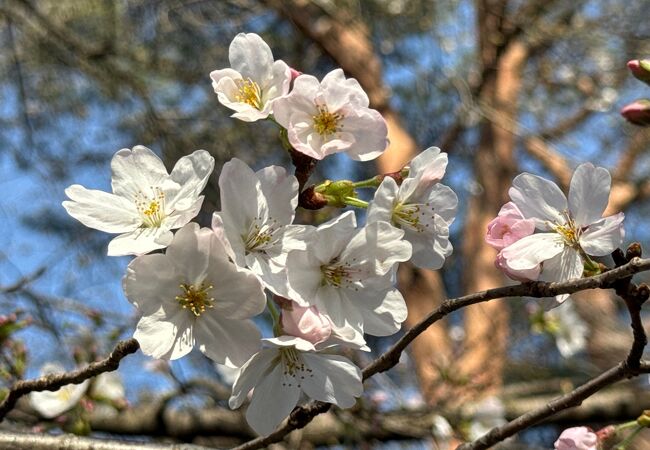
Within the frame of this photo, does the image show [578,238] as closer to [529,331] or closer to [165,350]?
[165,350]

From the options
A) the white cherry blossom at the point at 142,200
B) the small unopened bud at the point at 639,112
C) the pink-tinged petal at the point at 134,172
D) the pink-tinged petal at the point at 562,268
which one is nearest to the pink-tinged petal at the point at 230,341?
the white cherry blossom at the point at 142,200

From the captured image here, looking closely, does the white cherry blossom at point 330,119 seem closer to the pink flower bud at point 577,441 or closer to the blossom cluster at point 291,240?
the blossom cluster at point 291,240

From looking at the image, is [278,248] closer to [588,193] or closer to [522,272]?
[522,272]

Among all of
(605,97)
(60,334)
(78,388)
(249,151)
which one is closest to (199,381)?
(60,334)

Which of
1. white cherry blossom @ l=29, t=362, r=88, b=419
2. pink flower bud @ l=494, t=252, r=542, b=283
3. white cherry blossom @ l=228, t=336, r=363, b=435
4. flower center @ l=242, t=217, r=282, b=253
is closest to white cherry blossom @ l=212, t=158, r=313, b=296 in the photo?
flower center @ l=242, t=217, r=282, b=253

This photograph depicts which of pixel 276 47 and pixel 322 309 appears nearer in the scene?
pixel 322 309

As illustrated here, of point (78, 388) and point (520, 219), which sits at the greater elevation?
point (520, 219)
